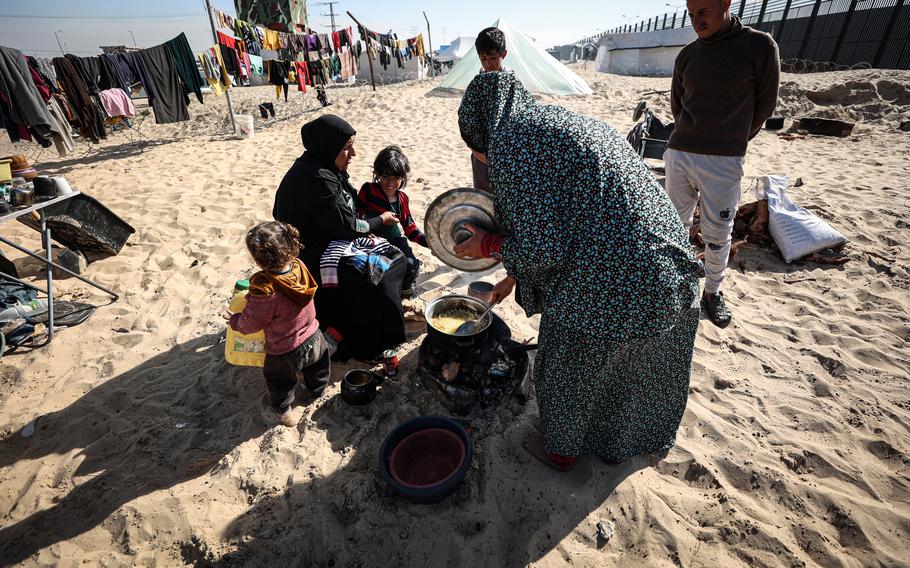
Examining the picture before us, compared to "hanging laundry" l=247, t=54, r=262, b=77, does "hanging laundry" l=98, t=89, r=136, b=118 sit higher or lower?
lower

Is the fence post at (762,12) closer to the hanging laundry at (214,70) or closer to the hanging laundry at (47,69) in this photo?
the hanging laundry at (214,70)

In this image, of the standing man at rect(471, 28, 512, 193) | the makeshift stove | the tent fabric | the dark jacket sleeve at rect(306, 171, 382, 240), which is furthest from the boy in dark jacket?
the tent fabric

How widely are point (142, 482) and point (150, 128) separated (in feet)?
48.4

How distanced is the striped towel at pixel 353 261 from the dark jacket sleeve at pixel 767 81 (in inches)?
108

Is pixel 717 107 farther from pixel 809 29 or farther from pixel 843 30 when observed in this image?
pixel 809 29

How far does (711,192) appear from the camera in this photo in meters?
2.86

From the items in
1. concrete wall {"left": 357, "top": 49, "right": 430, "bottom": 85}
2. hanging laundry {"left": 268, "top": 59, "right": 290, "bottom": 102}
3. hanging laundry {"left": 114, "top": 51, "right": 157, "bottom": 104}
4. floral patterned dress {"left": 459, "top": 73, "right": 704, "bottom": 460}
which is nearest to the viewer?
floral patterned dress {"left": 459, "top": 73, "right": 704, "bottom": 460}

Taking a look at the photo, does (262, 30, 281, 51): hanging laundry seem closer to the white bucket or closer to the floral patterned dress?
the white bucket

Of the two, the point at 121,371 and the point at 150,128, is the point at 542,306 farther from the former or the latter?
the point at 150,128

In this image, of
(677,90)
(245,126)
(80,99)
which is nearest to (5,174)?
(677,90)

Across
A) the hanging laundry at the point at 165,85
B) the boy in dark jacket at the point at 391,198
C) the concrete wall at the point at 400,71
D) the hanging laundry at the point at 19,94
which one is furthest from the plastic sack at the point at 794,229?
the concrete wall at the point at 400,71

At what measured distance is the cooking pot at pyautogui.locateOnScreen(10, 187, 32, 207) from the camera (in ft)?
10.1

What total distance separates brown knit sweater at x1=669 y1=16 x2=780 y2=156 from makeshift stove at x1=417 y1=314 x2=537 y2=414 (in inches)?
76.0

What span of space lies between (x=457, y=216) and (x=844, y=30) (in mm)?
22207
